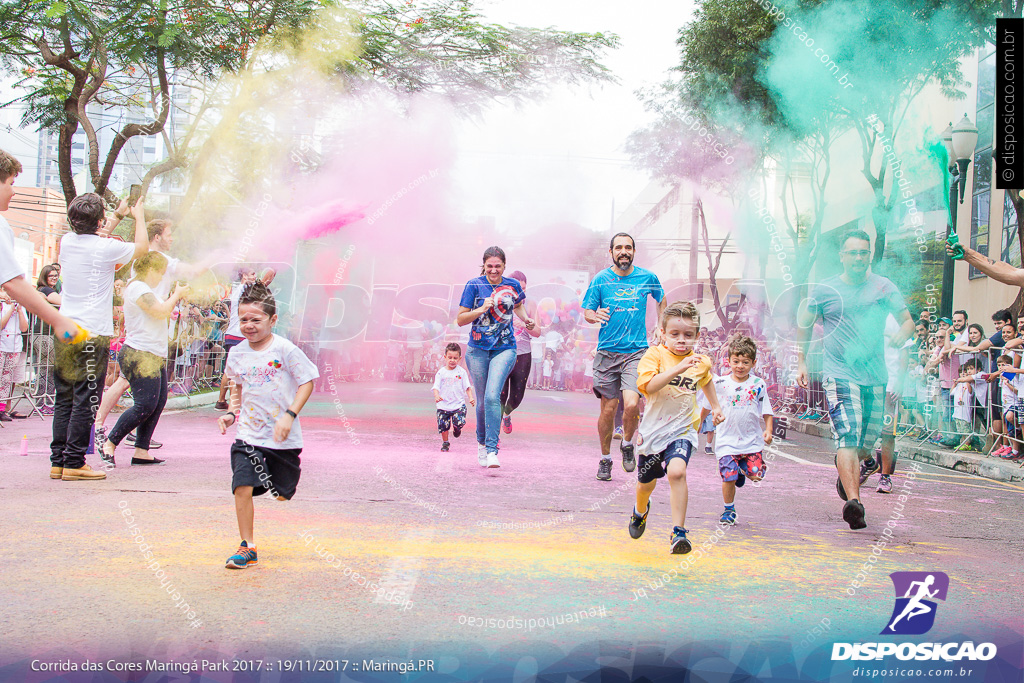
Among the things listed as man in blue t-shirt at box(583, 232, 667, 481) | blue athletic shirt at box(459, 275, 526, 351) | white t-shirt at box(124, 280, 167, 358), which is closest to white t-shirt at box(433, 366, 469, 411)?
blue athletic shirt at box(459, 275, 526, 351)

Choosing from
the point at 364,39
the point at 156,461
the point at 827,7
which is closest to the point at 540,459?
the point at 156,461

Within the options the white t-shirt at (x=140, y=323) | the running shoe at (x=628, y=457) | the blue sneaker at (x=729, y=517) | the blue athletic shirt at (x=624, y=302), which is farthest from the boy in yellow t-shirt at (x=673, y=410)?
the white t-shirt at (x=140, y=323)

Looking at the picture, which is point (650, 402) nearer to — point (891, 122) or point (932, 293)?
point (891, 122)

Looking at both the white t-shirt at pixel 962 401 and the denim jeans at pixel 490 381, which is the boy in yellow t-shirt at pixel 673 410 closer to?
the denim jeans at pixel 490 381

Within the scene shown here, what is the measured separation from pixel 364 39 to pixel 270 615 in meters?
4.94

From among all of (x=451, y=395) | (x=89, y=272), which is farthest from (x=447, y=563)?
(x=451, y=395)

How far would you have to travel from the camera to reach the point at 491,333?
21.5 feet

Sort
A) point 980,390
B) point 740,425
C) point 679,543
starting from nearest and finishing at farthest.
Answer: point 679,543
point 740,425
point 980,390

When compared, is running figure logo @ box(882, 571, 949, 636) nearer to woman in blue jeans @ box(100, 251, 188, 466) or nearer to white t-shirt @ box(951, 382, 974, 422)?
woman in blue jeans @ box(100, 251, 188, 466)

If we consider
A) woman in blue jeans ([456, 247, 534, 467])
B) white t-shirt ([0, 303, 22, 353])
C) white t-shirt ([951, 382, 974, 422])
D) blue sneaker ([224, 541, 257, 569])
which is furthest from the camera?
white t-shirt ([951, 382, 974, 422])

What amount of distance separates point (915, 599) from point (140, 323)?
5.21 metres

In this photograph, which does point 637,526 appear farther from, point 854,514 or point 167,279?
point 167,279

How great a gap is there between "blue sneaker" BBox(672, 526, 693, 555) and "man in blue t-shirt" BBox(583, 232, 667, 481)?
237 centimetres

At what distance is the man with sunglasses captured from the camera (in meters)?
5.27
